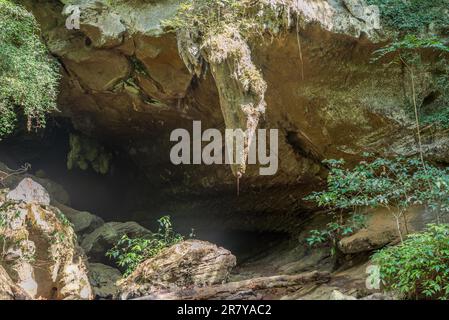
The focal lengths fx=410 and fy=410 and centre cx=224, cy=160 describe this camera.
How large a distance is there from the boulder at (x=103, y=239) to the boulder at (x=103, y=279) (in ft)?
1.49

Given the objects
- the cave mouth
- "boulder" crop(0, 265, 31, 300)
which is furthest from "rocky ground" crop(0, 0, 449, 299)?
the cave mouth

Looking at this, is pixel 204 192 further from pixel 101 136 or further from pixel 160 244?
pixel 160 244

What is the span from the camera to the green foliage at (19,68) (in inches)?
268

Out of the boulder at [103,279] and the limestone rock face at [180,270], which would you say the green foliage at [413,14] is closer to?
the limestone rock face at [180,270]

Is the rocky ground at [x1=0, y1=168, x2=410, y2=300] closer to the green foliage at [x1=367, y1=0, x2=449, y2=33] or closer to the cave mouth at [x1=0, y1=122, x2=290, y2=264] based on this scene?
the green foliage at [x1=367, y1=0, x2=449, y2=33]

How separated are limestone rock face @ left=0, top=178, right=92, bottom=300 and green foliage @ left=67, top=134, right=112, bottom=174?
6.42 metres

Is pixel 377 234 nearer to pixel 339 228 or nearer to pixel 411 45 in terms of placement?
pixel 339 228

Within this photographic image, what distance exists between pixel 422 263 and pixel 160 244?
14.9ft

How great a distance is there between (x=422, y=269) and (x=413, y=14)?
19.3ft

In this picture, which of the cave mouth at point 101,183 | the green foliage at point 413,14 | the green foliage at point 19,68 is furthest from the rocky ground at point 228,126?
the green foliage at point 19,68

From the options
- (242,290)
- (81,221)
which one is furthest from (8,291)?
(81,221)

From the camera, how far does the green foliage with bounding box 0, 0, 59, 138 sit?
22.4 ft

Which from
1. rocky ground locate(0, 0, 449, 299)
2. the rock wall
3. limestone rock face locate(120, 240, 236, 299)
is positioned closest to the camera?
limestone rock face locate(120, 240, 236, 299)

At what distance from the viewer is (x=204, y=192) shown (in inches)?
505
